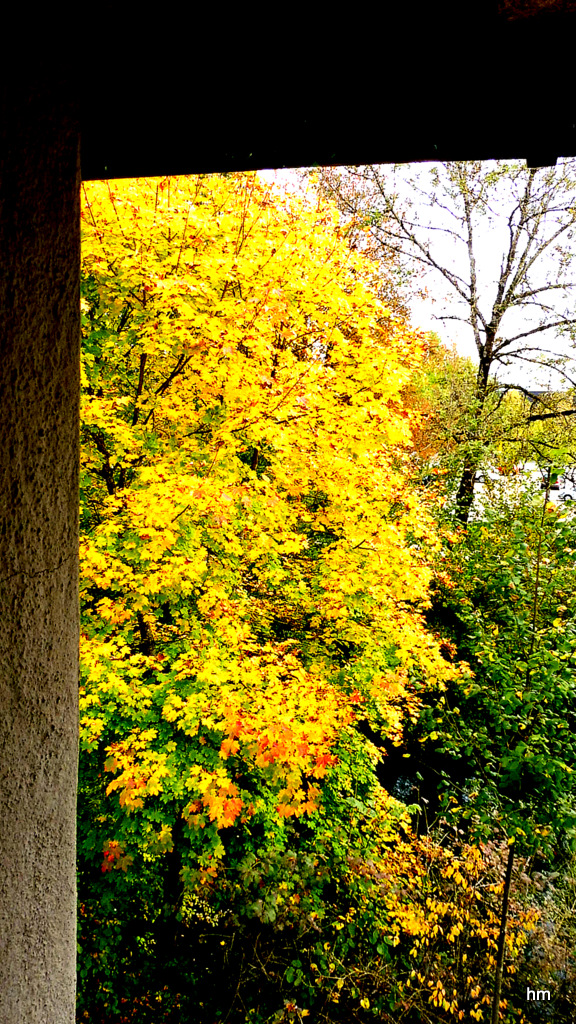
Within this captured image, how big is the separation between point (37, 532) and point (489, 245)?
14.5m

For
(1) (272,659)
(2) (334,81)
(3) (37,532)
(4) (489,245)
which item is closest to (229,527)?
(1) (272,659)

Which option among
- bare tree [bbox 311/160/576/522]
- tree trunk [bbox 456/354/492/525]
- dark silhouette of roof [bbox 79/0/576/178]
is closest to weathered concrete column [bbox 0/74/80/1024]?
dark silhouette of roof [bbox 79/0/576/178]

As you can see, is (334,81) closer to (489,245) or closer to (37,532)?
(37,532)

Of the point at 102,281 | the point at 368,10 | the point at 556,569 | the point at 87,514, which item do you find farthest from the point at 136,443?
the point at 368,10

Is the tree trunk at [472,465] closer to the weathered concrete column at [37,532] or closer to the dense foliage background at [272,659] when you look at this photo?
the dense foliage background at [272,659]

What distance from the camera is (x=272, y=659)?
5926 millimetres

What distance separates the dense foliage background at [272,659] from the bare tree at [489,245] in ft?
20.7

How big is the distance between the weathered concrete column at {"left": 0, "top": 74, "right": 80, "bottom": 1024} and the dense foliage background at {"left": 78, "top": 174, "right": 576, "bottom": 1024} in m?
3.50

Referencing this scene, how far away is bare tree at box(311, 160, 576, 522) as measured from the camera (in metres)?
13.1

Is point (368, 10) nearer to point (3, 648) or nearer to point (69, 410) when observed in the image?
point (69, 410)

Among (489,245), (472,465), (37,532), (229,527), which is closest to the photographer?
(37,532)

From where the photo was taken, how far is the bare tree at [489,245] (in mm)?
13109

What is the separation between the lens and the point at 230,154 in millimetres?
1789

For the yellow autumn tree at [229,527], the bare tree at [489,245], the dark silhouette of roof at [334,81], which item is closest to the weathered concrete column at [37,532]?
the dark silhouette of roof at [334,81]
